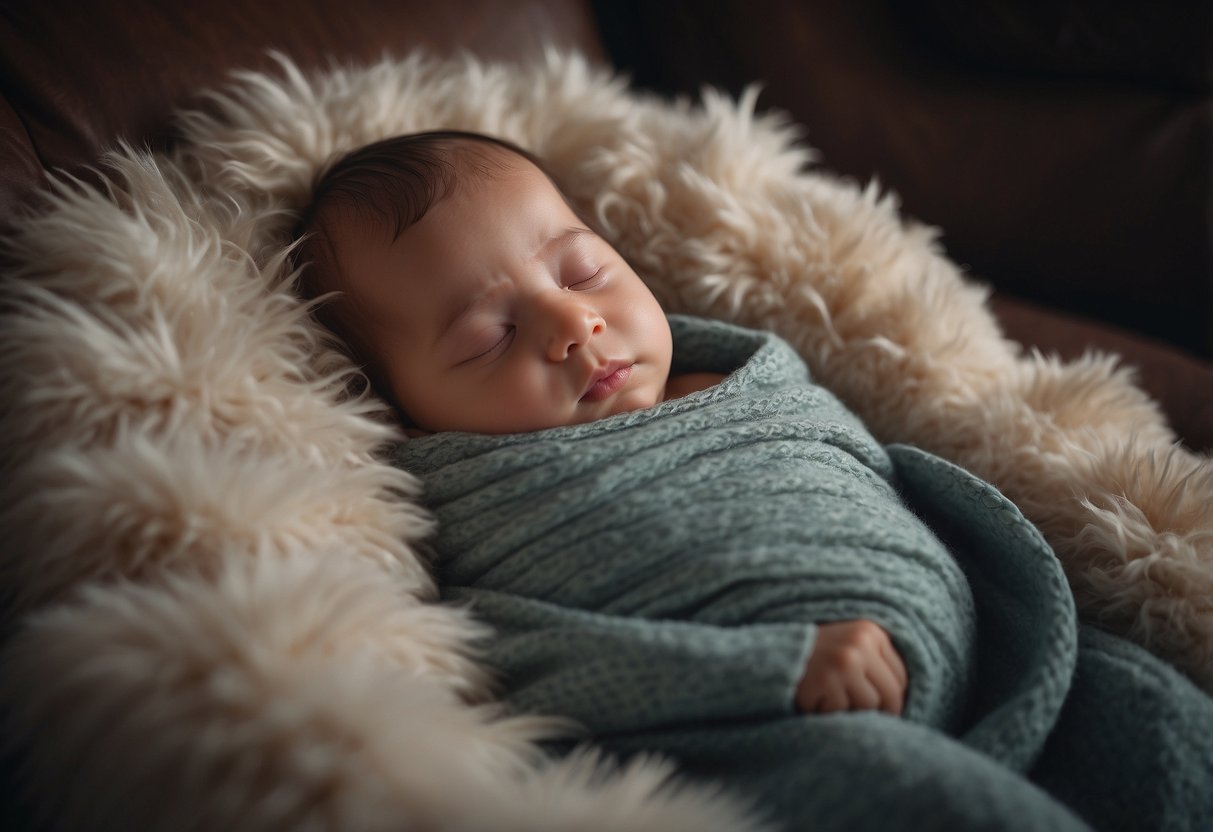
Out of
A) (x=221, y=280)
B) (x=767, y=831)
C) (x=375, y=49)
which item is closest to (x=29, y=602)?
(x=221, y=280)

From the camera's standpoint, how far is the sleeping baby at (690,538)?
0.62 m

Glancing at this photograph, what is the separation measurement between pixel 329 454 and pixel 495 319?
0.20 meters

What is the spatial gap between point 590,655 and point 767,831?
0.60 feet

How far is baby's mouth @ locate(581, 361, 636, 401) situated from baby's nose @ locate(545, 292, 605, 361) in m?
0.04

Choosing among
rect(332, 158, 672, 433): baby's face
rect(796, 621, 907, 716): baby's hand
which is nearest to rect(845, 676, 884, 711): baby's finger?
rect(796, 621, 907, 716): baby's hand

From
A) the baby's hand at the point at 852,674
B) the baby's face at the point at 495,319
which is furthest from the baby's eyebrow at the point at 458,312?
the baby's hand at the point at 852,674

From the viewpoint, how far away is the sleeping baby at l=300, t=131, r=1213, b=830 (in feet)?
2.02

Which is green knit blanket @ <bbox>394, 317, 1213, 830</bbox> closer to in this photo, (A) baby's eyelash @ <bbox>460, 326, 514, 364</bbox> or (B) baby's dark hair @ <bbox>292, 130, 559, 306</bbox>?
(A) baby's eyelash @ <bbox>460, 326, 514, 364</bbox>

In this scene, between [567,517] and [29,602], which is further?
[567,517]

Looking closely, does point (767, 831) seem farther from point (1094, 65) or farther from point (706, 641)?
point (1094, 65)

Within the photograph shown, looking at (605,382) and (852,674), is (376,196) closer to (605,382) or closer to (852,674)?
(605,382)

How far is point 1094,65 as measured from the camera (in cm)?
130

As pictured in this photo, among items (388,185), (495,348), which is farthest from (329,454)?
(388,185)

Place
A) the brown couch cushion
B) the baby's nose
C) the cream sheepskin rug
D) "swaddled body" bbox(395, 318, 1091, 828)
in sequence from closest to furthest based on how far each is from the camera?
the cream sheepskin rug < "swaddled body" bbox(395, 318, 1091, 828) < the baby's nose < the brown couch cushion
